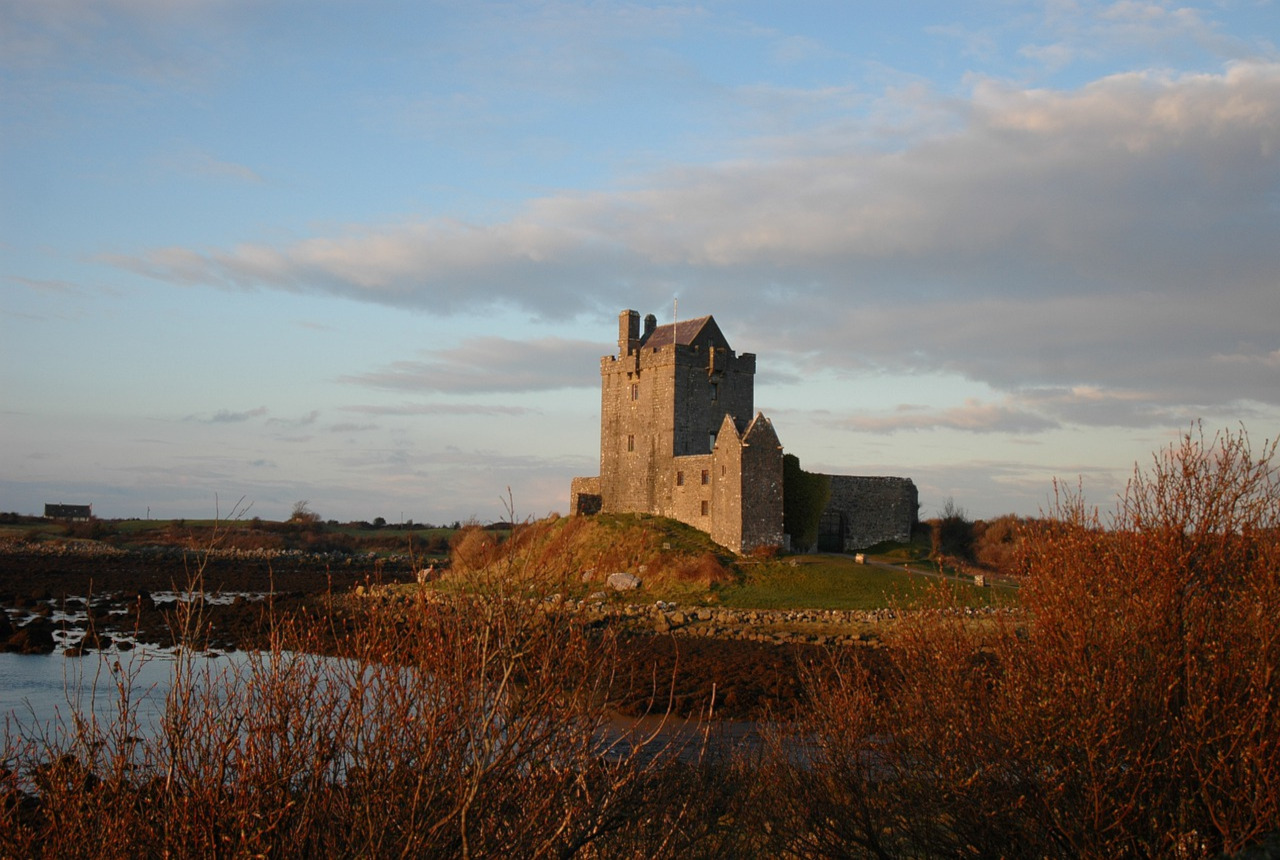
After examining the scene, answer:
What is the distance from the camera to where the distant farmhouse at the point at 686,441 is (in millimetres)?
44750

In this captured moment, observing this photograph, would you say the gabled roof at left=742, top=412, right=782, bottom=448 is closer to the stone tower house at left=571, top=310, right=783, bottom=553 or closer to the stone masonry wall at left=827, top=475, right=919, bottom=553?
the stone tower house at left=571, top=310, right=783, bottom=553

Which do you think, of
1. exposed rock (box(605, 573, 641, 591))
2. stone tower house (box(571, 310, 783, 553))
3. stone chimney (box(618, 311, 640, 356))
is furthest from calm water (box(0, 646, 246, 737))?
stone chimney (box(618, 311, 640, 356))

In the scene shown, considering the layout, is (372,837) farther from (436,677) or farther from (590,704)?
(590,704)

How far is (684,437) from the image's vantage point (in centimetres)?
4691

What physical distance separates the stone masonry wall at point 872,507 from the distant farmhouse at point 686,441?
1.8 inches

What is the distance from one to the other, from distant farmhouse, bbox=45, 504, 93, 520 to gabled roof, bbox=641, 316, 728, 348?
2819 inches

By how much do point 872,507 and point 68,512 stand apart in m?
83.9

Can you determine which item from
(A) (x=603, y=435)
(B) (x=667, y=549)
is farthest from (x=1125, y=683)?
(A) (x=603, y=435)

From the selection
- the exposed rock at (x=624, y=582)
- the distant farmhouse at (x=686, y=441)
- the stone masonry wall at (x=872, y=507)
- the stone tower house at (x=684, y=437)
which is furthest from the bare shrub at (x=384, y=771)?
the stone masonry wall at (x=872, y=507)

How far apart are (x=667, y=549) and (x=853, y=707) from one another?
2709 cm

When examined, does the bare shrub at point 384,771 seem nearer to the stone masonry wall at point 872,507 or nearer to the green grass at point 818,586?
the green grass at point 818,586

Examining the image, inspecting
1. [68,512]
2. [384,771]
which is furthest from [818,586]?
[68,512]

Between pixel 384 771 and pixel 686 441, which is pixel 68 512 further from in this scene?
pixel 384 771

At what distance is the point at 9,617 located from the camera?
1524 inches
